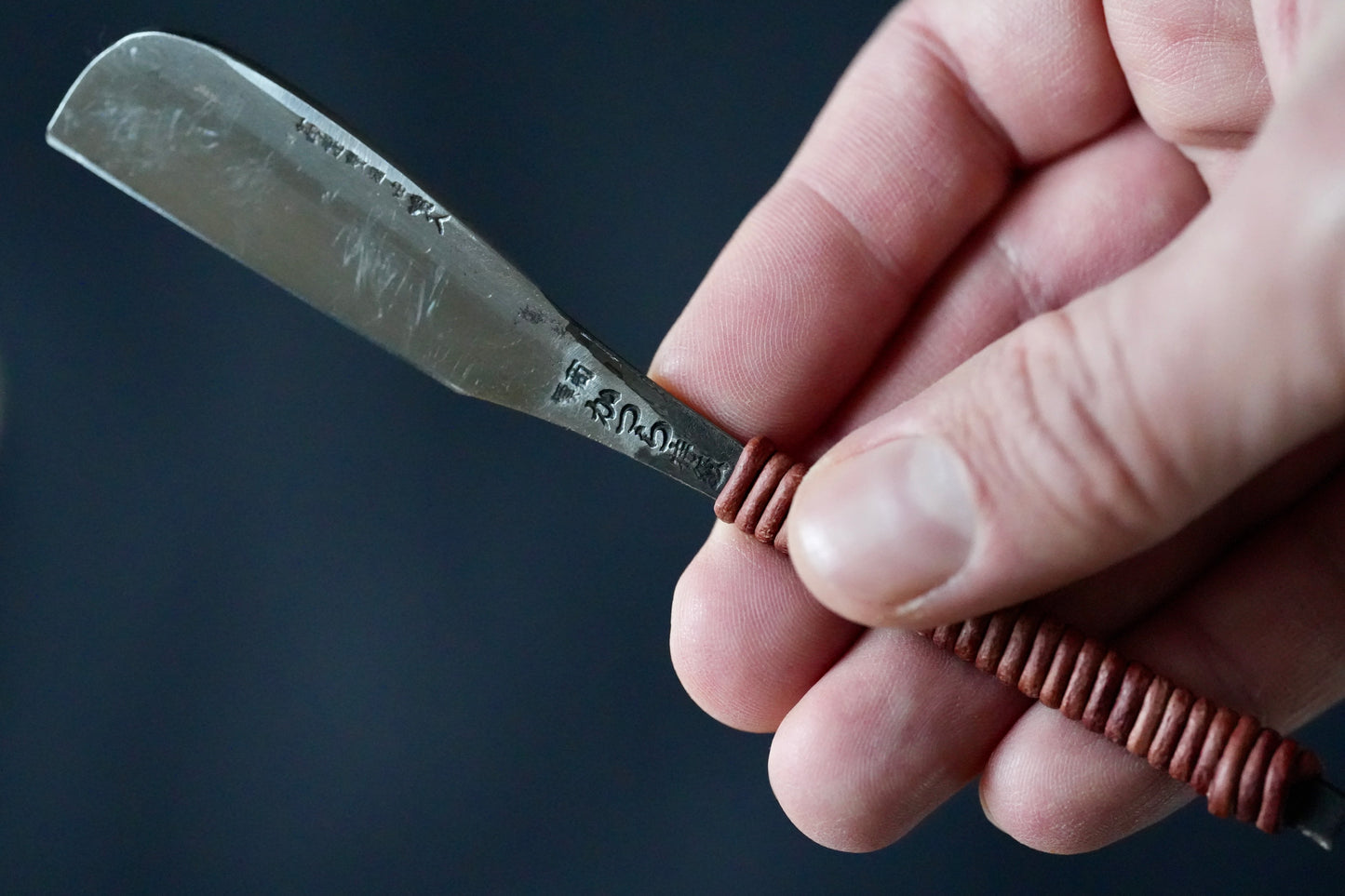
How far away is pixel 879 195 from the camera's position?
4.03 ft

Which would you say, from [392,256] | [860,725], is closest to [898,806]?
[860,725]

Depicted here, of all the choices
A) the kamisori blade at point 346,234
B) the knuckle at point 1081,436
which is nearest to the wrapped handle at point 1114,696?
the kamisori blade at point 346,234

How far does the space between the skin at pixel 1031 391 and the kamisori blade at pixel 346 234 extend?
158 millimetres

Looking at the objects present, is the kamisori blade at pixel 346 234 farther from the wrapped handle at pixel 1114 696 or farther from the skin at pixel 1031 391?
the skin at pixel 1031 391

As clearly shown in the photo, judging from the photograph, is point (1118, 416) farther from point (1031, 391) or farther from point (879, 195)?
point (879, 195)

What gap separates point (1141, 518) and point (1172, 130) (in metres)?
0.67

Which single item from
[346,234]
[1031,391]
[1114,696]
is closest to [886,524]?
[1031,391]

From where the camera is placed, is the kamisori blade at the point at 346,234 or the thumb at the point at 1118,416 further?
the kamisori blade at the point at 346,234

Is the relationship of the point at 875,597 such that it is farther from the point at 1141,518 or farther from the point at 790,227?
the point at 790,227

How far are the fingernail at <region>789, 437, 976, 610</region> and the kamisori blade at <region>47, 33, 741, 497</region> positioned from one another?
17 cm

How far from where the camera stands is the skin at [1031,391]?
725 millimetres

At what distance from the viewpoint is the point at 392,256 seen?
0.95 metres

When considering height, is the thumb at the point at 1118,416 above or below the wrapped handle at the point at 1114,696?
above

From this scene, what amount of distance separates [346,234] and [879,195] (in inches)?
24.2
